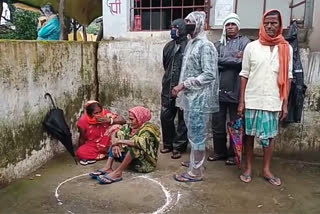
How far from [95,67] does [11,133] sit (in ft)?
5.89

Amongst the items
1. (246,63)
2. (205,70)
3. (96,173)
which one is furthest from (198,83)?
(96,173)

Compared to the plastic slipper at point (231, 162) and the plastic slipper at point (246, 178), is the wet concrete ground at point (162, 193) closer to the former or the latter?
the plastic slipper at point (246, 178)

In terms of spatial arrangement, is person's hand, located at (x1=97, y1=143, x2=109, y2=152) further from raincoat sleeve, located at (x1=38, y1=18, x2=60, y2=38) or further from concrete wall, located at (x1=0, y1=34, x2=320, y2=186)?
raincoat sleeve, located at (x1=38, y1=18, x2=60, y2=38)

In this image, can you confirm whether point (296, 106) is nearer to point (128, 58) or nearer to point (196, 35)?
point (196, 35)

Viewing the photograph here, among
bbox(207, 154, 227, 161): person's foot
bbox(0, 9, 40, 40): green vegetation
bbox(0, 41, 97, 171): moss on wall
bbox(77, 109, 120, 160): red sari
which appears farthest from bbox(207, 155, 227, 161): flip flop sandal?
bbox(0, 9, 40, 40): green vegetation

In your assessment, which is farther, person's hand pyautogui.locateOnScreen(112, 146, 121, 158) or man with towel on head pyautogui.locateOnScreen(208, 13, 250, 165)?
man with towel on head pyautogui.locateOnScreen(208, 13, 250, 165)

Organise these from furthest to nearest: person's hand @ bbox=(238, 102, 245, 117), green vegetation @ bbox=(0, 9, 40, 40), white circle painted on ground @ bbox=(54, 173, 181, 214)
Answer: green vegetation @ bbox=(0, 9, 40, 40), person's hand @ bbox=(238, 102, 245, 117), white circle painted on ground @ bbox=(54, 173, 181, 214)

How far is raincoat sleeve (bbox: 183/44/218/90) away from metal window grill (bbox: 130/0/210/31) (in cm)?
153

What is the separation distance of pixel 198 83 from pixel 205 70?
139 mm

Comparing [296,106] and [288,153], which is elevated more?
[296,106]

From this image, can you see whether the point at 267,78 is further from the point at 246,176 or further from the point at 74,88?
the point at 74,88

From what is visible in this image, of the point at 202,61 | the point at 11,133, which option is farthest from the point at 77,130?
the point at 202,61

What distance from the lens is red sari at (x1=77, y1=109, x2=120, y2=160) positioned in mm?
4238

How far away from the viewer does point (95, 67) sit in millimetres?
5000
